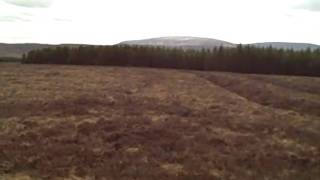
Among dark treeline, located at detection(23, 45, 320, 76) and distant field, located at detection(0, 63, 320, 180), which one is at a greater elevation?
dark treeline, located at detection(23, 45, 320, 76)

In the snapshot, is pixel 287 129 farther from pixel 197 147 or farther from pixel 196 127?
pixel 197 147

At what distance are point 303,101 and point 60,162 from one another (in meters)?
30.5

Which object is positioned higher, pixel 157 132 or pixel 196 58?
pixel 196 58

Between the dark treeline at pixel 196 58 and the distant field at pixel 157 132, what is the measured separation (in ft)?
132

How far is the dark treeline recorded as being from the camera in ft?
336

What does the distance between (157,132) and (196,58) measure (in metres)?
81.3

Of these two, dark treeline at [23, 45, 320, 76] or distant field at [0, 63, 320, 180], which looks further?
dark treeline at [23, 45, 320, 76]

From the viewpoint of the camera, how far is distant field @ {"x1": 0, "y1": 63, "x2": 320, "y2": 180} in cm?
2720

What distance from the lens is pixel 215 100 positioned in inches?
2099

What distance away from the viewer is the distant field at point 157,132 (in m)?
27.2

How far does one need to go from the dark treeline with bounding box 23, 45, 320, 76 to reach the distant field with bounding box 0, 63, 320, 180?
40.1m

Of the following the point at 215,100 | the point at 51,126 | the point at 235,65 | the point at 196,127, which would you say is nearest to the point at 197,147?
the point at 196,127

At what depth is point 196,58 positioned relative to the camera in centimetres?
11631

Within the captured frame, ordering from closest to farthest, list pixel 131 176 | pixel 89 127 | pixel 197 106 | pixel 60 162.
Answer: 1. pixel 131 176
2. pixel 60 162
3. pixel 89 127
4. pixel 197 106
